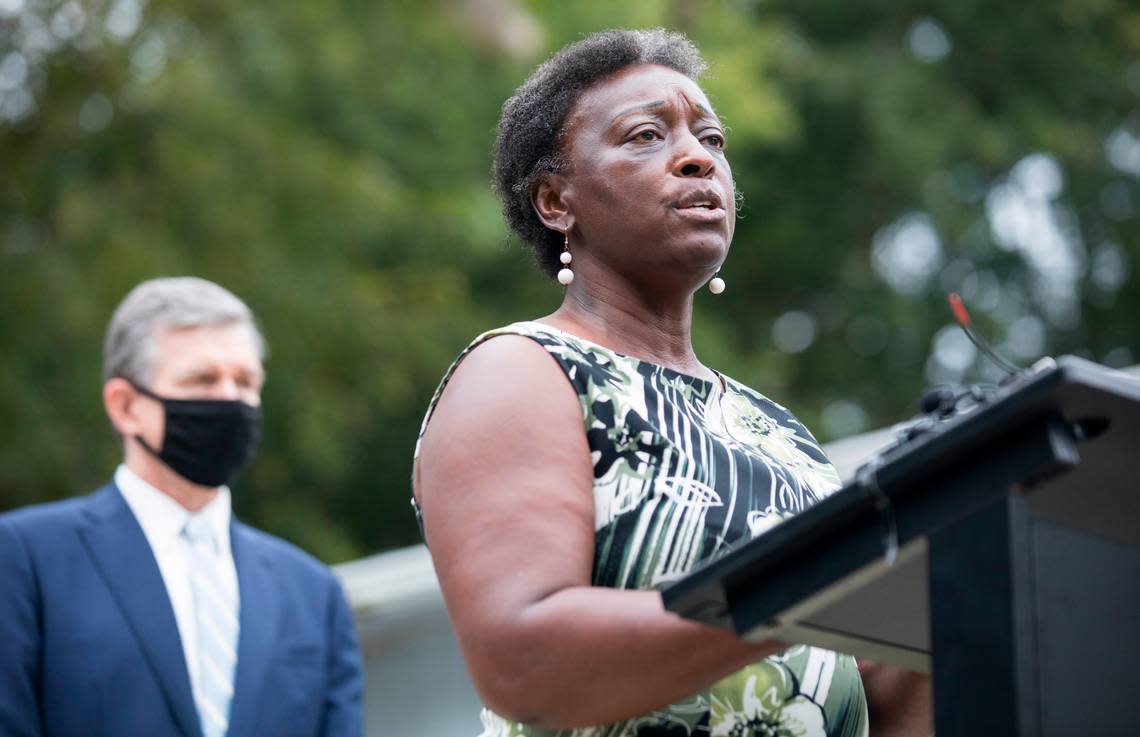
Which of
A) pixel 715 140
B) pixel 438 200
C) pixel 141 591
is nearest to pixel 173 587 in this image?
pixel 141 591

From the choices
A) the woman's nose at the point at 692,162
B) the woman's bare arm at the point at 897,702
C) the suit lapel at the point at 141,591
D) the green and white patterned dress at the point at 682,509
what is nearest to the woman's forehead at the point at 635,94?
the woman's nose at the point at 692,162

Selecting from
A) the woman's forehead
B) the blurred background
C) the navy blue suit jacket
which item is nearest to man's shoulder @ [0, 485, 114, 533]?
the navy blue suit jacket

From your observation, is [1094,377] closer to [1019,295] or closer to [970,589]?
[970,589]

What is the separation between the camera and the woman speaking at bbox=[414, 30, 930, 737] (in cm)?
185

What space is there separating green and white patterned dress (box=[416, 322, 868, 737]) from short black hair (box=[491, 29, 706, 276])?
0.45 metres

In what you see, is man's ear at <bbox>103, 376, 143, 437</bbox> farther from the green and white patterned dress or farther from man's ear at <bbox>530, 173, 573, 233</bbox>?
the green and white patterned dress

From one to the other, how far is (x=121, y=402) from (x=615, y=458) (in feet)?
9.80

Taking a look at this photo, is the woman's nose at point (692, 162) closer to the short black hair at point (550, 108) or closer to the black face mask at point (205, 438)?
the short black hair at point (550, 108)

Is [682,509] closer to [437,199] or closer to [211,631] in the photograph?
[211,631]

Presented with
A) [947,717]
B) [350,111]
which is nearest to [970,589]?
[947,717]

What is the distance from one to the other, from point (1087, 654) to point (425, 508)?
83 cm

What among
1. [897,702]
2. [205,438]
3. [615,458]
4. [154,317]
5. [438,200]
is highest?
[438,200]

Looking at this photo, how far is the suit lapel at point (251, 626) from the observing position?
420 cm

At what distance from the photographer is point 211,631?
4.32 meters
